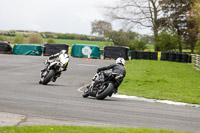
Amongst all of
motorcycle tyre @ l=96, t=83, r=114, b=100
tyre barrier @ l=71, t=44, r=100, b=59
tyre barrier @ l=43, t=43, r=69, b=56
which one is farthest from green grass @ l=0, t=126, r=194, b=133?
tyre barrier @ l=43, t=43, r=69, b=56

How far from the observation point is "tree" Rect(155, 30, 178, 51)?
6062cm

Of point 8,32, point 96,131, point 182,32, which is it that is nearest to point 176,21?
point 182,32

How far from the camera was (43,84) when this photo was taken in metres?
16.8

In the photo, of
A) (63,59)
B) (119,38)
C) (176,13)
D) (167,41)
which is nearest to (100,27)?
(119,38)

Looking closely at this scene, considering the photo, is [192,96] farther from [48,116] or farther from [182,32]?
[182,32]

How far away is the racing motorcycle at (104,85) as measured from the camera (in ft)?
42.3

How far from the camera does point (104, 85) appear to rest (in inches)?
515

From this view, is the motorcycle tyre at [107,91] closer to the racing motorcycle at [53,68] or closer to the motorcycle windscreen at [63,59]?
the racing motorcycle at [53,68]

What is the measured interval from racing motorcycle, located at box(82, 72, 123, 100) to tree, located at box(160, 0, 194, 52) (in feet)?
179

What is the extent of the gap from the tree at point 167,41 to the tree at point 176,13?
5.13 meters

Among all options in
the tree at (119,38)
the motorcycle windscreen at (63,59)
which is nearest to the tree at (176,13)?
the tree at (119,38)

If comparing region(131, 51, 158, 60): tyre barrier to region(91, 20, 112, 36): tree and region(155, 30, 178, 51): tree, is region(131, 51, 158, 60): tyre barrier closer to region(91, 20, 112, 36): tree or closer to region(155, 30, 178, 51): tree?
region(155, 30, 178, 51): tree

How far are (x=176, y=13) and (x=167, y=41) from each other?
44.9ft

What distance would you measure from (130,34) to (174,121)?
268 feet
